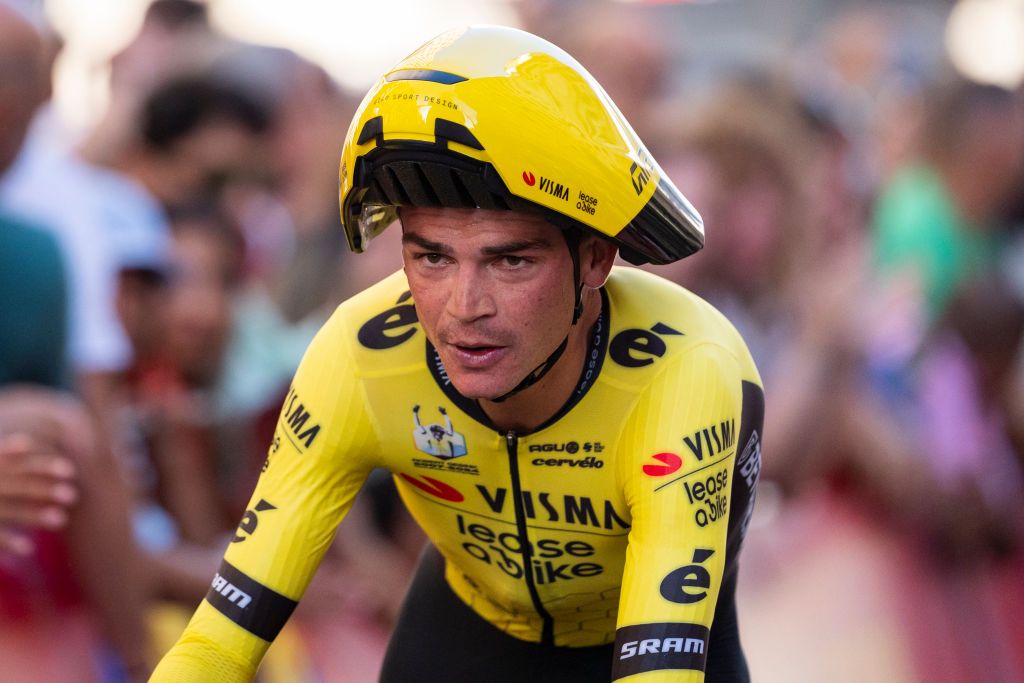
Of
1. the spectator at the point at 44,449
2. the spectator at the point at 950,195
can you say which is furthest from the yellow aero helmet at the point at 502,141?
the spectator at the point at 950,195

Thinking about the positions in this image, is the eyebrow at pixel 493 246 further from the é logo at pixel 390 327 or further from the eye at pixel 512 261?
the é logo at pixel 390 327

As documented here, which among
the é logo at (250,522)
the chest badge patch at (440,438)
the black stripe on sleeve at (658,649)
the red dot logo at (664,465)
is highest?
the chest badge patch at (440,438)

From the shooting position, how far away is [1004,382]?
8.06 m

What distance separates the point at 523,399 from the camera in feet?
11.7

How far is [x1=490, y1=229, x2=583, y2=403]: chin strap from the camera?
11.0 feet

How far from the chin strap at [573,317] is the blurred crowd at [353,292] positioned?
7.41 ft

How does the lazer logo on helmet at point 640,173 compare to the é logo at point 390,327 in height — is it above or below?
above

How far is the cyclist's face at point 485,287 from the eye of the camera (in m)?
3.20

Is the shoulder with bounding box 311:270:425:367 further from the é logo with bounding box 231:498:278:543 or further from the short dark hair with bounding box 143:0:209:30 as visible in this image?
the short dark hair with bounding box 143:0:209:30

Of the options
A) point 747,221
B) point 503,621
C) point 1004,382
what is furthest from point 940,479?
point 503,621

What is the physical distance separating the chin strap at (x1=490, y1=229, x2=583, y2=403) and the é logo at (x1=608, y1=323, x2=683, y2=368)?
5.8 inches

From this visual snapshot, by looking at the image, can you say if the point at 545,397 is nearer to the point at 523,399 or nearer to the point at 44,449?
the point at 523,399

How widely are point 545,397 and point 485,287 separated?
0.45 m

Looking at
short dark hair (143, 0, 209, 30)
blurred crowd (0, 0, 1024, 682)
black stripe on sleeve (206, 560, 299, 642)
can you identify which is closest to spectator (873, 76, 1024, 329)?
blurred crowd (0, 0, 1024, 682)
